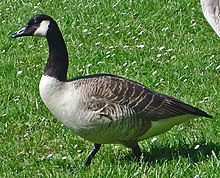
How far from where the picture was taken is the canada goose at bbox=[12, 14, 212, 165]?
524cm

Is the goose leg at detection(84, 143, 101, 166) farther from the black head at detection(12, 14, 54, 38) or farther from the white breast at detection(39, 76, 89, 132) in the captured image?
the black head at detection(12, 14, 54, 38)

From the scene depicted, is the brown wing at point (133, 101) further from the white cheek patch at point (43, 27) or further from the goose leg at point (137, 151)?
the white cheek patch at point (43, 27)

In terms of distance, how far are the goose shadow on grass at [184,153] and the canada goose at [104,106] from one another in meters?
0.17

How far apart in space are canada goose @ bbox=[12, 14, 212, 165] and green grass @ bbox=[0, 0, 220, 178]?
0.26m

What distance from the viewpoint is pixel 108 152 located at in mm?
5828

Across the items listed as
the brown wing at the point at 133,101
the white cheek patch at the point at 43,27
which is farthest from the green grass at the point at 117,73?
the white cheek patch at the point at 43,27

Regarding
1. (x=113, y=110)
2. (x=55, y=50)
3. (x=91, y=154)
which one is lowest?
(x=91, y=154)

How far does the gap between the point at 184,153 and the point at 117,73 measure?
249 centimetres

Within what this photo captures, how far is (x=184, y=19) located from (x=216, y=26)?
2.17 metres

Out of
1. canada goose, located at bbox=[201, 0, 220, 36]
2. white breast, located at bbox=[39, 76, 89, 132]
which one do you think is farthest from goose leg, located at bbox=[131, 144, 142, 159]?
canada goose, located at bbox=[201, 0, 220, 36]

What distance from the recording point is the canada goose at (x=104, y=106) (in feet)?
17.2

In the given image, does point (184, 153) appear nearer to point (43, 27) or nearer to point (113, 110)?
point (113, 110)

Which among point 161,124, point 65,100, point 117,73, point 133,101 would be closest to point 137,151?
point 161,124

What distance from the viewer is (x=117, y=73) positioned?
781cm
